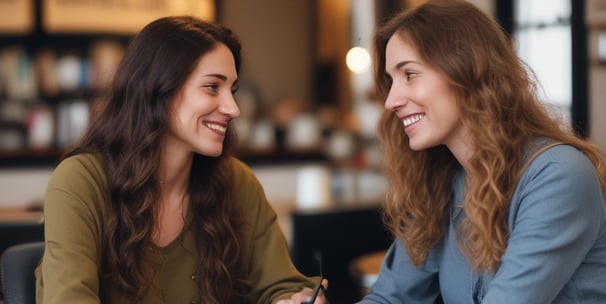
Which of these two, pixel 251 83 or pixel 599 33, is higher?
pixel 599 33

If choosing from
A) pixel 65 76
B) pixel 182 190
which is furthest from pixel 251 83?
pixel 182 190

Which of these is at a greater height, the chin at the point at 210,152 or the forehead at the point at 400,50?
the forehead at the point at 400,50

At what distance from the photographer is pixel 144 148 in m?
1.89

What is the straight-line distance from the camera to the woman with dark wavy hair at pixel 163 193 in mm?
1804

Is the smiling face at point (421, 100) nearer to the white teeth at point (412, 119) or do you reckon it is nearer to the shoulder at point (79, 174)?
the white teeth at point (412, 119)

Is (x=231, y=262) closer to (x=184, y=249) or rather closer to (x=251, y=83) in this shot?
(x=184, y=249)

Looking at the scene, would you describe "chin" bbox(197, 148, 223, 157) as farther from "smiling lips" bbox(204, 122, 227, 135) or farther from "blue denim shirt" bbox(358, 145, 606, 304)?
"blue denim shirt" bbox(358, 145, 606, 304)

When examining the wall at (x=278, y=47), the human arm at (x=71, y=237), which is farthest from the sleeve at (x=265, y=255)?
the wall at (x=278, y=47)

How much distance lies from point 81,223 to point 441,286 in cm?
83

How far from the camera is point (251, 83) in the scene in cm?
672

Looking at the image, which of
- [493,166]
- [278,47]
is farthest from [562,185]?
[278,47]

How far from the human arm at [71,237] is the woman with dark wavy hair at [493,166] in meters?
0.69

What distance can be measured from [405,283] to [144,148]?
2.27 ft

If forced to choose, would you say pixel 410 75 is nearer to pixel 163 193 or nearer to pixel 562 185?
pixel 562 185
